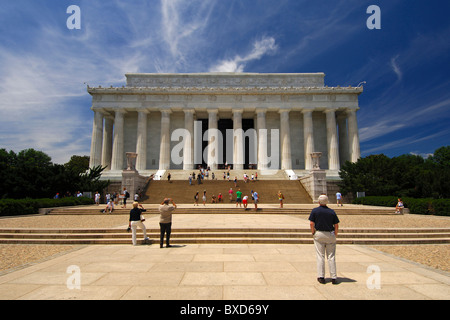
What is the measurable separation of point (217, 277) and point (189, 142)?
4304 centimetres

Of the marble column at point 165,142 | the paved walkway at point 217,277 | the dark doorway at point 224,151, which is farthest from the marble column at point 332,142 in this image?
the paved walkway at point 217,277

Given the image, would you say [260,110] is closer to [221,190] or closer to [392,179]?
[221,190]

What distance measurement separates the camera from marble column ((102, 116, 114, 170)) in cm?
4953

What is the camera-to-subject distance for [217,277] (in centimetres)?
579

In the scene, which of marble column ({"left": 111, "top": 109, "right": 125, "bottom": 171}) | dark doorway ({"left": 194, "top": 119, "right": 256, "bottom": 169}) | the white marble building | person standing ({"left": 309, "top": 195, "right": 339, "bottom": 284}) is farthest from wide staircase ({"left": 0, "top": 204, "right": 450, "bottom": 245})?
dark doorway ({"left": 194, "top": 119, "right": 256, "bottom": 169})

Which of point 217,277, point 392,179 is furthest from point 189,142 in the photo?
point 217,277

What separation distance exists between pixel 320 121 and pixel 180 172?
3277cm

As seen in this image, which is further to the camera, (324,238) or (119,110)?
(119,110)

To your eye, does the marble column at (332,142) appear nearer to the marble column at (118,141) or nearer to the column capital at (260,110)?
the column capital at (260,110)

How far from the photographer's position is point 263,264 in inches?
273

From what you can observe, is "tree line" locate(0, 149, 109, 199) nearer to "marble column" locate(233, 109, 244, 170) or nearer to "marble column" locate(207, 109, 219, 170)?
"marble column" locate(207, 109, 219, 170)

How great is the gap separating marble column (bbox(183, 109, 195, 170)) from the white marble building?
19cm
